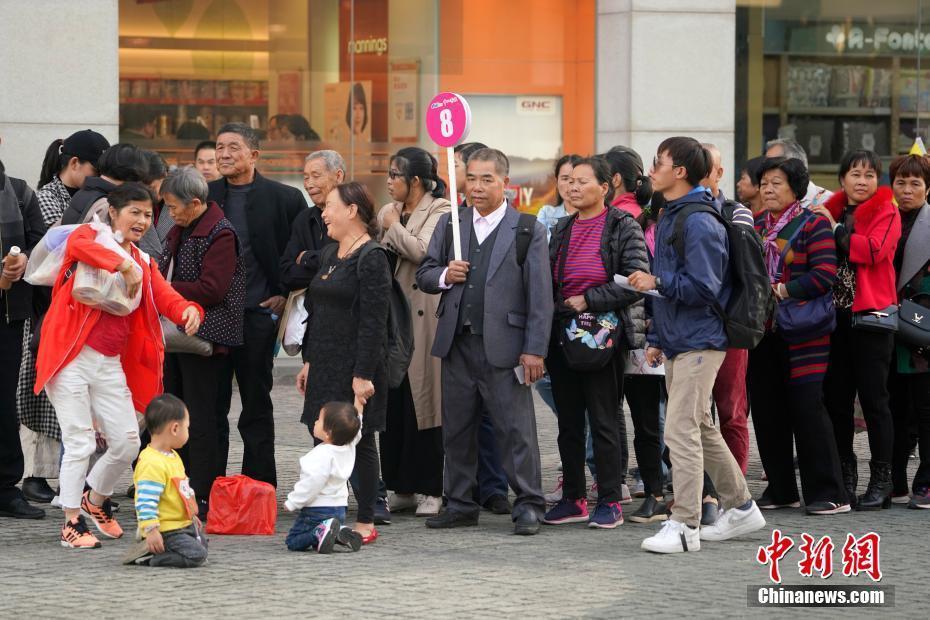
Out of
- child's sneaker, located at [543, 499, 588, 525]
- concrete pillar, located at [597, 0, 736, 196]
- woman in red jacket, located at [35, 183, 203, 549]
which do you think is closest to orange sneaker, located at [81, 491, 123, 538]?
woman in red jacket, located at [35, 183, 203, 549]

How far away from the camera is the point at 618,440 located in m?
8.89

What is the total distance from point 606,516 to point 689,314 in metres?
1.35

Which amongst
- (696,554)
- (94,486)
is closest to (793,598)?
(696,554)

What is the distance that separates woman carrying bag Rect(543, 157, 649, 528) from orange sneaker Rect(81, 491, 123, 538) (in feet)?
7.59

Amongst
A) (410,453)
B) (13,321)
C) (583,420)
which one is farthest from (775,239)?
(13,321)

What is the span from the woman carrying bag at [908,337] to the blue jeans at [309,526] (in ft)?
11.7

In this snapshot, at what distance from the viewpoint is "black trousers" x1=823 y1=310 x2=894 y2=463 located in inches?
368

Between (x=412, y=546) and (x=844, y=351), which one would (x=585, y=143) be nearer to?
(x=844, y=351)

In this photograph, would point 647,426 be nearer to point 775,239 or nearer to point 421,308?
point 775,239

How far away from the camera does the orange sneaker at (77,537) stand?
8.04m

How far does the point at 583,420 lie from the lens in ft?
29.3

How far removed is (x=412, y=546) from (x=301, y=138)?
28.1 ft

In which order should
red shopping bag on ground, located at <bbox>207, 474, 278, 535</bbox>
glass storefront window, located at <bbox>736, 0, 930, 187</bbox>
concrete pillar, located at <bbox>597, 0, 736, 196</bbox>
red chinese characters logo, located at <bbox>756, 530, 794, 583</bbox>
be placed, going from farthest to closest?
glass storefront window, located at <bbox>736, 0, 930, 187</bbox>
concrete pillar, located at <bbox>597, 0, 736, 196</bbox>
red shopping bag on ground, located at <bbox>207, 474, 278, 535</bbox>
red chinese characters logo, located at <bbox>756, 530, 794, 583</bbox>

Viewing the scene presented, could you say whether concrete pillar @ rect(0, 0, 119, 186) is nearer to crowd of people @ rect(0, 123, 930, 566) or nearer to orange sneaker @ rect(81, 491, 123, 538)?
crowd of people @ rect(0, 123, 930, 566)
